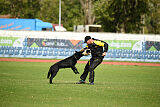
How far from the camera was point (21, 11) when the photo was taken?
69000 millimetres

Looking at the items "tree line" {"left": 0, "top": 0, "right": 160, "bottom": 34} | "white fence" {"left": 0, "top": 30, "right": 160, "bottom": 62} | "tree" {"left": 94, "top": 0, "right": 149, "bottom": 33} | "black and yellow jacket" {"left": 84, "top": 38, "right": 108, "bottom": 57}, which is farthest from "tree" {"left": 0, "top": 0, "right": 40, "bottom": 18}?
"black and yellow jacket" {"left": 84, "top": 38, "right": 108, "bottom": 57}

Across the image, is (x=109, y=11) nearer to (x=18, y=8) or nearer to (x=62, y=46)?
(x=62, y=46)

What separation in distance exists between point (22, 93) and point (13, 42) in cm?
2479

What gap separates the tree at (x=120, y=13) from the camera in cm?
4959

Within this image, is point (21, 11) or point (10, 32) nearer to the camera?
point (10, 32)

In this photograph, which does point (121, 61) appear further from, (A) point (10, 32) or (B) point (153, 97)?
(B) point (153, 97)

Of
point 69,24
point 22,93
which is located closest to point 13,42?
point 22,93

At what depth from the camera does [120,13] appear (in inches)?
2019

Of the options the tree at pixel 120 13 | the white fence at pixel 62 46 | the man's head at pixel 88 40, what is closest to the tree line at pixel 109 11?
the tree at pixel 120 13

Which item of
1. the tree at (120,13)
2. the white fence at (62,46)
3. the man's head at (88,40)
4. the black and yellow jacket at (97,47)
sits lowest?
the white fence at (62,46)

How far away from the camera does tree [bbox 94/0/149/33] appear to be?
49.6m

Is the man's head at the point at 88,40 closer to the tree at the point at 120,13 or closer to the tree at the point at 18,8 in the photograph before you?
the tree at the point at 120,13

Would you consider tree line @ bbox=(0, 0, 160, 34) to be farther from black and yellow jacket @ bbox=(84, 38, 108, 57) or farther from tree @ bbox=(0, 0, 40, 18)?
black and yellow jacket @ bbox=(84, 38, 108, 57)

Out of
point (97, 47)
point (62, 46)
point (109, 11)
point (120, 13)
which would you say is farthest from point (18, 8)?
point (97, 47)
